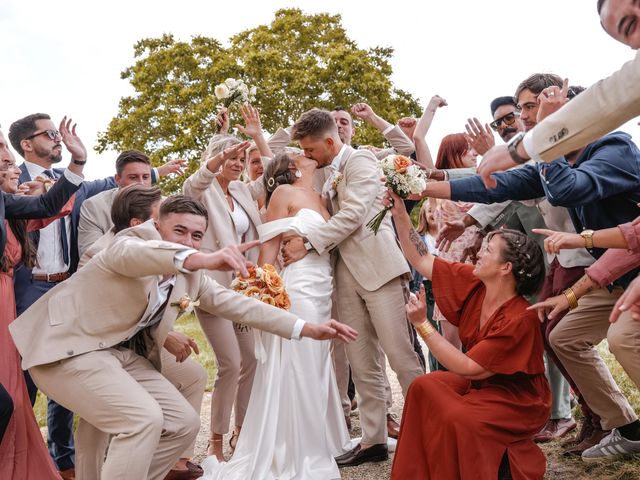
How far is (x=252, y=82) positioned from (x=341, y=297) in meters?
17.8

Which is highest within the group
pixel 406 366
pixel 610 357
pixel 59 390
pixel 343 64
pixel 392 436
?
pixel 343 64

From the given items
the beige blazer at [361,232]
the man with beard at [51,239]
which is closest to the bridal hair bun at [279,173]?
the beige blazer at [361,232]

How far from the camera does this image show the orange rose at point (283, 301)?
5.12 meters

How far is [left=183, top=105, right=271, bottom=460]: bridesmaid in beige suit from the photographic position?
229 inches

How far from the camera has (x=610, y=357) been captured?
26.9 ft

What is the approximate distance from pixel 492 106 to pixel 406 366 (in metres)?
2.54

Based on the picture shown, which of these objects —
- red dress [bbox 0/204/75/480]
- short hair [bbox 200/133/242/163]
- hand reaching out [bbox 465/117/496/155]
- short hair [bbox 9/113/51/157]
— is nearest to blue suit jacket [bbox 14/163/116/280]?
short hair [bbox 9/113/51/157]

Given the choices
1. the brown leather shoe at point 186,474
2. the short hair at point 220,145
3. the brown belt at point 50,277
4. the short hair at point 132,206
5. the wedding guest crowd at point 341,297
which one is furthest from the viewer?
the short hair at point 220,145

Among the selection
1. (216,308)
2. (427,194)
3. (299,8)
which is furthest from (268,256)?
(299,8)

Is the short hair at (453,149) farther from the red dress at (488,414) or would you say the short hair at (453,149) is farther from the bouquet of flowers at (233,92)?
the red dress at (488,414)

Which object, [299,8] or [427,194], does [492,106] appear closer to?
[427,194]

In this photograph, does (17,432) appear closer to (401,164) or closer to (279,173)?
(279,173)

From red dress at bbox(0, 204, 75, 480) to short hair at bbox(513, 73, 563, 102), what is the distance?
4.15 meters

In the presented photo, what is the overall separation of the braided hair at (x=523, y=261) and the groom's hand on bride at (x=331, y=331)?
1.13 meters
